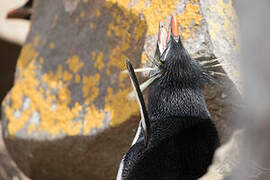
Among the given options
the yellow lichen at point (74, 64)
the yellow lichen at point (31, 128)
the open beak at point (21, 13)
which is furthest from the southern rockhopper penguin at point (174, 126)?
the open beak at point (21, 13)

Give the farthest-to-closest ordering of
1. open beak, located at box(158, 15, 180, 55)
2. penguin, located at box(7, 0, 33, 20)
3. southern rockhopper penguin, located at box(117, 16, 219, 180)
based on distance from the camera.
A: penguin, located at box(7, 0, 33, 20), open beak, located at box(158, 15, 180, 55), southern rockhopper penguin, located at box(117, 16, 219, 180)

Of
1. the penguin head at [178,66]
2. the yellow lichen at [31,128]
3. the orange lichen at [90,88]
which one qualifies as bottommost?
the yellow lichen at [31,128]

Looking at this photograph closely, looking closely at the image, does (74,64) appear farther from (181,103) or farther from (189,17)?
(181,103)

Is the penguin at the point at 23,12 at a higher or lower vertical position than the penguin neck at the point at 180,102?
higher

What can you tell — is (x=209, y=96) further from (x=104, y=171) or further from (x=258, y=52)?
(x=258, y=52)

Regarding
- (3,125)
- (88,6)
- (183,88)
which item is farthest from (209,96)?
(3,125)

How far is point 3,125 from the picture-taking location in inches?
126

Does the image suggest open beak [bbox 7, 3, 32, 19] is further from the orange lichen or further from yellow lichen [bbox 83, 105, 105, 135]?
yellow lichen [bbox 83, 105, 105, 135]

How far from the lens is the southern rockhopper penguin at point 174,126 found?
185cm

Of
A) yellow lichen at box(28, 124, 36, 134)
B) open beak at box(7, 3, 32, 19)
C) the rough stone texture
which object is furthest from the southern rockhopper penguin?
open beak at box(7, 3, 32, 19)

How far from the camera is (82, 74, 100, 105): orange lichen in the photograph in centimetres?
273

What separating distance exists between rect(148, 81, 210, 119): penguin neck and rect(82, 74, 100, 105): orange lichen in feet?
2.39

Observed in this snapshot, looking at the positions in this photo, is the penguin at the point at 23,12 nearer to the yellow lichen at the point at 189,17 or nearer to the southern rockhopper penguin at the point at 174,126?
the yellow lichen at the point at 189,17

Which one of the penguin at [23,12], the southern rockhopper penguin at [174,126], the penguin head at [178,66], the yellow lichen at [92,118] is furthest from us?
the penguin at [23,12]
